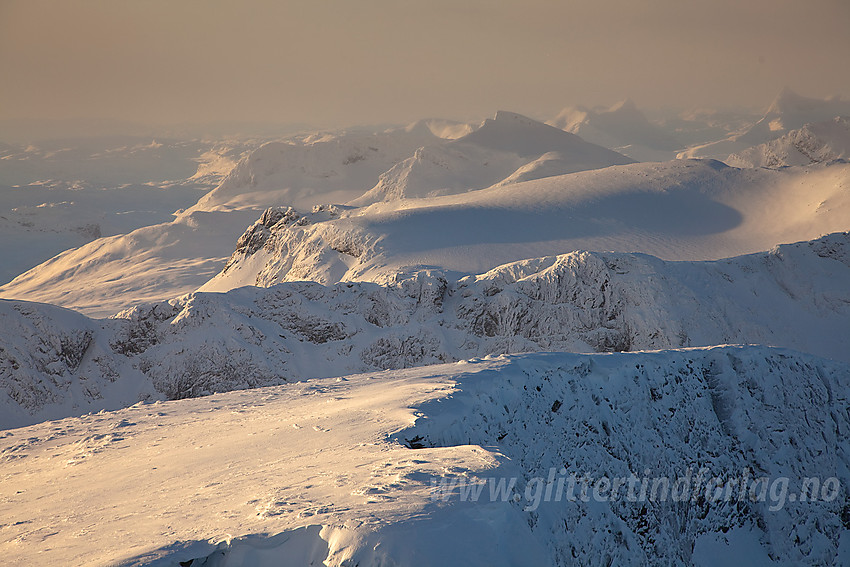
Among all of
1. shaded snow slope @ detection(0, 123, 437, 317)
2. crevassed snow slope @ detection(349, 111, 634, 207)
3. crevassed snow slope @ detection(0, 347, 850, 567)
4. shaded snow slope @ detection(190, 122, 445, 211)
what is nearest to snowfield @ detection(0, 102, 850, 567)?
crevassed snow slope @ detection(0, 347, 850, 567)

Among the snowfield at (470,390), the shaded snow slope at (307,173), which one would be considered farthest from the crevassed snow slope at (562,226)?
the shaded snow slope at (307,173)

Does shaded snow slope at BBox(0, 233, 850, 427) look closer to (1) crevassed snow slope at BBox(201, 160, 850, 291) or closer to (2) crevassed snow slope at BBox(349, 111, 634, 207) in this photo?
(1) crevassed snow slope at BBox(201, 160, 850, 291)

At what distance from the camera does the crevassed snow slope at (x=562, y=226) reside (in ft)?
107

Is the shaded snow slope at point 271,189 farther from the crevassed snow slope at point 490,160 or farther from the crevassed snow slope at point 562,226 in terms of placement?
the crevassed snow slope at point 562,226

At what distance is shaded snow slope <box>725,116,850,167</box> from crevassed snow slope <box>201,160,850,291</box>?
77512 mm

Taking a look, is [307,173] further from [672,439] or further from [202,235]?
[672,439]

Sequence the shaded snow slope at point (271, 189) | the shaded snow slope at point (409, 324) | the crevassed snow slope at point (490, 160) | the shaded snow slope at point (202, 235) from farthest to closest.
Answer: the crevassed snow slope at point (490, 160), the shaded snow slope at point (271, 189), the shaded snow slope at point (202, 235), the shaded snow slope at point (409, 324)

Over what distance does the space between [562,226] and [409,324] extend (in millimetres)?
16823

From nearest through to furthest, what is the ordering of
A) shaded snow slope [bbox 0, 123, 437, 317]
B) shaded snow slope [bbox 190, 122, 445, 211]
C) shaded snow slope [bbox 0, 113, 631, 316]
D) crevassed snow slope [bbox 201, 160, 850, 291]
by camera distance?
crevassed snow slope [bbox 201, 160, 850, 291] → shaded snow slope [bbox 0, 123, 437, 317] → shaded snow slope [bbox 0, 113, 631, 316] → shaded snow slope [bbox 190, 122, 445, 211]

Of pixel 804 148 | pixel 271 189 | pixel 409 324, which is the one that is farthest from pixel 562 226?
pixel 804 148

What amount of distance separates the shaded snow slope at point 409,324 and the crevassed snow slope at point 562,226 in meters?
4.33

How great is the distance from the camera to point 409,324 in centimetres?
2419

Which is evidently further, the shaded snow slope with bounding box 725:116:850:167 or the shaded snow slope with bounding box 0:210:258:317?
the shaded snow slope with bounding box 725:116:850:167

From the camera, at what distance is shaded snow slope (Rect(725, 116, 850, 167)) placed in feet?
366
